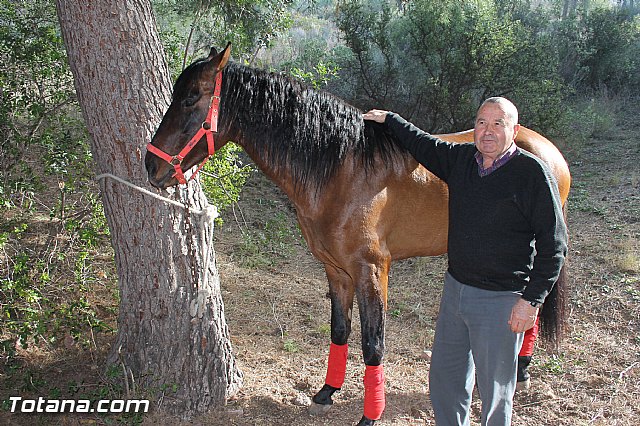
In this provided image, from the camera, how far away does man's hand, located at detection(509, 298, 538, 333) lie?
6.93 ft

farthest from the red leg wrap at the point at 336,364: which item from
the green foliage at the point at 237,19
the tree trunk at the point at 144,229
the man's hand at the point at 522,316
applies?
the green foliage at the point at 237,19

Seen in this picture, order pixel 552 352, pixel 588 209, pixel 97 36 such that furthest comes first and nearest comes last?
1. pixel 588 209
2. pixel 552 352
3. pixel 97 36

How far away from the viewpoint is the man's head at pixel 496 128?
2.19 meters

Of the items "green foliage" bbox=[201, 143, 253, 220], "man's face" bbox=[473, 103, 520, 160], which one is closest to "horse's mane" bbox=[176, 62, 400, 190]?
"man's face" bbox=[473, 103, 520, 160]

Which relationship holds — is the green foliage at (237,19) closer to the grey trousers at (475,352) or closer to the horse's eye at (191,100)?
the horse's eye at (191,100)

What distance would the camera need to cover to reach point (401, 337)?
437 cm

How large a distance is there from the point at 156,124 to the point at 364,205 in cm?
129

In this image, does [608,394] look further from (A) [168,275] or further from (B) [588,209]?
(B) [588,209]

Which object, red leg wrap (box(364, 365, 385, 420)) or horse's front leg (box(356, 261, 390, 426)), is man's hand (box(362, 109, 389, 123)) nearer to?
horse's front leg (box(356, 261, 390, 426))

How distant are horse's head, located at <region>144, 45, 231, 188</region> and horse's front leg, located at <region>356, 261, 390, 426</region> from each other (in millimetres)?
1166

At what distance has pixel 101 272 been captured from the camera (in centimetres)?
425

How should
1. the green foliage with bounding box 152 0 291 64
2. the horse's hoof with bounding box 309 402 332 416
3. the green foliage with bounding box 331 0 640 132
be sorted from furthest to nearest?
the green foliage with bounding box 331 0 640 132, the green foliage with bounding box 152 0 291 64, the horse's hoof with bounding box 309 402 332 416

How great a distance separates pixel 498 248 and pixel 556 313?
177 centimetres

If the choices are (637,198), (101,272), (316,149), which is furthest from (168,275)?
(637,198)
